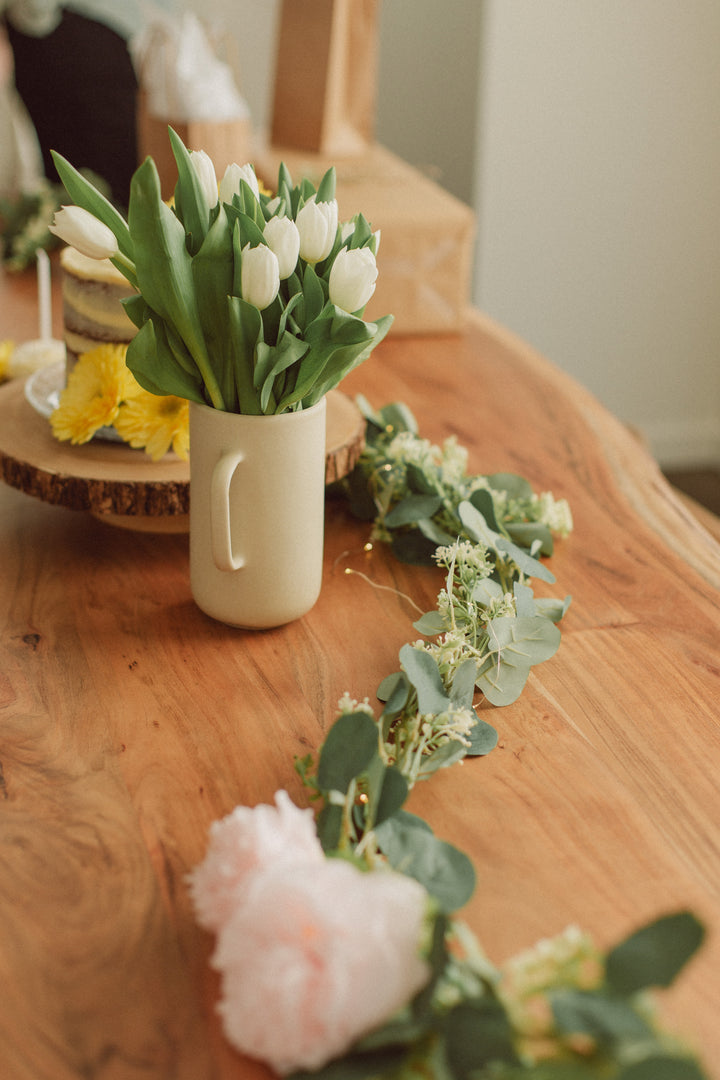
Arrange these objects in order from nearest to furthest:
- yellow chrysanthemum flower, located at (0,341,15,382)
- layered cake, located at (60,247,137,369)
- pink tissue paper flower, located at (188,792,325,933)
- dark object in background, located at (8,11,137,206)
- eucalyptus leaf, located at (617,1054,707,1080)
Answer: eucalyptus leaf, located at (617,1054,707,1080), pink tissue paper flower, located at (188,792,325,933), layered cake, located at (60,247,137,369), yellow chrysanthemum flower, located at (0,341,15,382), dark object in background, located at (8,11,137,206)

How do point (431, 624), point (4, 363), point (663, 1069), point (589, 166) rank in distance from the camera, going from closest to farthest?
point (663, 1069) → point (431, 624) → point (4, 363) → point (589, 166)

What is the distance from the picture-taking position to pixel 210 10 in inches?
121

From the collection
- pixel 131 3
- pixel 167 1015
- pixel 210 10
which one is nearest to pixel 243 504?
pixel 167 1015

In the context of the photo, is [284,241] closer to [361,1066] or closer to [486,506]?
[486,506]

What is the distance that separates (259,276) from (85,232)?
0.41 ft

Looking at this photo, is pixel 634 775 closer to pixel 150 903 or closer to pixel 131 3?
pixel 150 903

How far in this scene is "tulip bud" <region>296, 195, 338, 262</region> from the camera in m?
0.71

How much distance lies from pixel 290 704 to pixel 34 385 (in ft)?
1.55

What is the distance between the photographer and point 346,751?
2.02 ft

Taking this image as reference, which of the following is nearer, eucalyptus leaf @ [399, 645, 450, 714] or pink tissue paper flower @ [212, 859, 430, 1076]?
pink tissue paper flower @ [212, 859, 430, 1076]

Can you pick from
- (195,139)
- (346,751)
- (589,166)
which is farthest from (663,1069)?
(589,166)

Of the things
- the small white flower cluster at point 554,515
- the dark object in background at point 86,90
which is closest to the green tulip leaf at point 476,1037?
the small white flower cluster at point 554,515

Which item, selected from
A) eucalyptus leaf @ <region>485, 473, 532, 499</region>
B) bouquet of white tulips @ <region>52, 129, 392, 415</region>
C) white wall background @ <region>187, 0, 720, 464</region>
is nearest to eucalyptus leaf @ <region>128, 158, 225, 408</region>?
bouquet of white tulips @ <region>52, 129, 392, 415</region>

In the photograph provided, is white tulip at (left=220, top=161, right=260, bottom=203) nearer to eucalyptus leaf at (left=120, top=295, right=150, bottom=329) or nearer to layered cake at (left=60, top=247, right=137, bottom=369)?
eucalyptus leaf at (left=120, top=295, right=150, bottom=329)
